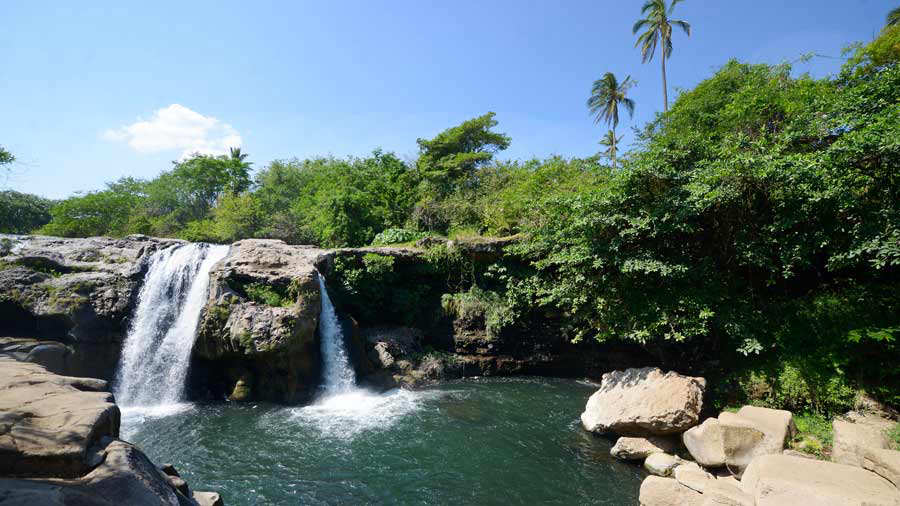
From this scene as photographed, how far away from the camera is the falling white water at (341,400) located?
10.1 m

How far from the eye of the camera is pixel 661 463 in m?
7.48

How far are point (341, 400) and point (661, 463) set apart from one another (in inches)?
339

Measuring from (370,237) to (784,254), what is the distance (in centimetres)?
1732

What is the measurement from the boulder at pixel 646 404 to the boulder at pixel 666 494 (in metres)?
1.96

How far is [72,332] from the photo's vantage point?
1195 centimetres

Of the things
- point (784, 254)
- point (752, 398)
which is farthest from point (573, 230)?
point (752, 398)

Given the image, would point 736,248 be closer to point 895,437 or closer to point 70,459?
point 895,437

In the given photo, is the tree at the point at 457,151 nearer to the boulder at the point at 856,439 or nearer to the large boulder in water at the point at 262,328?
the large boulder in water at the point at 262,328

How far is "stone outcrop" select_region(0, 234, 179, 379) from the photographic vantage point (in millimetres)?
11867

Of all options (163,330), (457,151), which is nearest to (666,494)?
(163,330)

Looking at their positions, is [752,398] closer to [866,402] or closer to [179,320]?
[866,402]

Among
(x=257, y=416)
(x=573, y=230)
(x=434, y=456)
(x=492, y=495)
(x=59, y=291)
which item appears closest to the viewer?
(x=492, y=495)

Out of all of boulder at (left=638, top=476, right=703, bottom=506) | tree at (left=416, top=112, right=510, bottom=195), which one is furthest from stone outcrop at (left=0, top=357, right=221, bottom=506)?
tree at (left=416, top=112, right=510, bottom=195)

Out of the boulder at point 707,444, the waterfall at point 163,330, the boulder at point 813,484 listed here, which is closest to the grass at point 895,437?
the boulder at point 813,484
